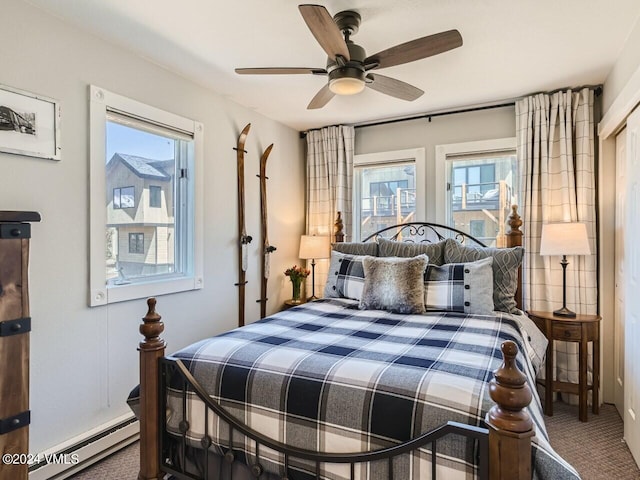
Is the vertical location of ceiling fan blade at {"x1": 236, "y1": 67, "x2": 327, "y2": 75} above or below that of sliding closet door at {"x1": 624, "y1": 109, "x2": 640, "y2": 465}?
above

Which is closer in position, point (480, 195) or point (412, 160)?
point (480, 195)

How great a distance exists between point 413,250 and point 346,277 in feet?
1.88

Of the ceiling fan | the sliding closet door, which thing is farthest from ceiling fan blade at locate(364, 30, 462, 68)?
the sliding closet door

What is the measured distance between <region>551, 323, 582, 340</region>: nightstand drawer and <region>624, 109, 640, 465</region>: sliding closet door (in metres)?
0.33

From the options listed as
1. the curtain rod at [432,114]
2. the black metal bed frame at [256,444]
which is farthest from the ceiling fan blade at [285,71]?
the curtain rod at [432,114]

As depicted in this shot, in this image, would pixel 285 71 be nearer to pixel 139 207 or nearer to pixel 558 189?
pixel 139 207

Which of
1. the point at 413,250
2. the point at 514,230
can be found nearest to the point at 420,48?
the point at 413,250

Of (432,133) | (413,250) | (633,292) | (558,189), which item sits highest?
(432,133)

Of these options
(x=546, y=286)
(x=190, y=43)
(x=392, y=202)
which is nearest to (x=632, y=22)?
(x=546, y=286)

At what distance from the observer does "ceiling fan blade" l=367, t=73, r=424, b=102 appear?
2267 mm

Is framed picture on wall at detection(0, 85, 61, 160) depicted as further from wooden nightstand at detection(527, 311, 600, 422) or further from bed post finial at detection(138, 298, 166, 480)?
wooden nightstand at detection(527, 311, 600, 422)

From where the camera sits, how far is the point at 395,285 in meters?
2.55

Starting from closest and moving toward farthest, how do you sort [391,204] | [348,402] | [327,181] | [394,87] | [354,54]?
1. [348,402]
2. [354,54]
3. [394,87]
4. [391,204]
5. [327,181]

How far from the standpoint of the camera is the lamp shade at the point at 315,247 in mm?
3820
